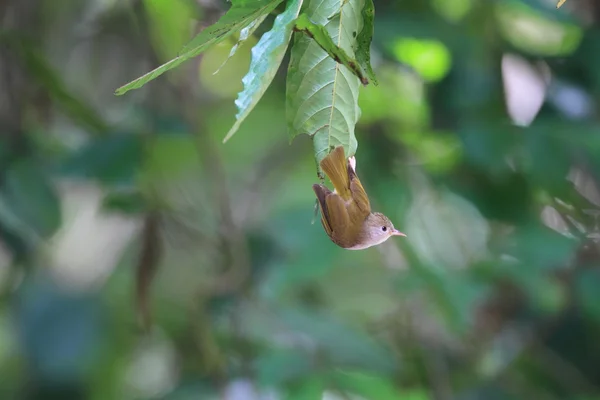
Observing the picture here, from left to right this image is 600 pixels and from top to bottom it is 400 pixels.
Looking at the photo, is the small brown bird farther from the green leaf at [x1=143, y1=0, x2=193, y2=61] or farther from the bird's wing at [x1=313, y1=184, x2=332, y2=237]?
the green leaf at [x1=143, y1=0, x2=193, y2=61]

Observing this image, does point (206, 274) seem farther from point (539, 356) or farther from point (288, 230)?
point (539, 356)

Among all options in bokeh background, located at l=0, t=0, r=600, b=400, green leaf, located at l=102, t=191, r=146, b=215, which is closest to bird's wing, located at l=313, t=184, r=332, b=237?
bokeh background, located at l=0, t=0, r=600, b=400

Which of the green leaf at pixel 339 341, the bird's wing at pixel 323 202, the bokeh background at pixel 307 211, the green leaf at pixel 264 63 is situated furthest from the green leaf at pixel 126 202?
the green leaf at pixel 264 63

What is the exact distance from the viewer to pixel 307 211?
1377 millimetres

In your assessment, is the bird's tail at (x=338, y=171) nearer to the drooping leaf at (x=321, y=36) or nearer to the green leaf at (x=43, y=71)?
the drooping leaf at (x=321, y=36)

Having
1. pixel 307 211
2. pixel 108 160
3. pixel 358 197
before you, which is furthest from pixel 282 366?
pixel 358 197

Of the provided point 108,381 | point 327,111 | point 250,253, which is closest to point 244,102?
point 327,111

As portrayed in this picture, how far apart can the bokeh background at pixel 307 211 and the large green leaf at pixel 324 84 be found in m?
0.66

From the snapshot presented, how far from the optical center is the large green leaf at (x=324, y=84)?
435 mm

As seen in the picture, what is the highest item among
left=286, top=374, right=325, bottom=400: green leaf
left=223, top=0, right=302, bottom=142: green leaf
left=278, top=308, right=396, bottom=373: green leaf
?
left=223, top=0, right=302, bottom=142: green leaf

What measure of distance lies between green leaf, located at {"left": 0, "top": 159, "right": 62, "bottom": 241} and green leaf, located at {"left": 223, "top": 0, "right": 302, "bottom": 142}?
0.97 meters

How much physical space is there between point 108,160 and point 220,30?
939 mm

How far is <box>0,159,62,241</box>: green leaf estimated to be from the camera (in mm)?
1275

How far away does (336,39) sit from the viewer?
437 mm
